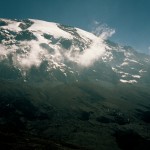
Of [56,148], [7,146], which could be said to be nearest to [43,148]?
[56,148]

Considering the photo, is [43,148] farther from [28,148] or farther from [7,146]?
[7,146]

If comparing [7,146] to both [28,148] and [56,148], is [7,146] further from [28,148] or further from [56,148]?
[56,148]

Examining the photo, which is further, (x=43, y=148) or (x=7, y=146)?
(x=43, y=148)

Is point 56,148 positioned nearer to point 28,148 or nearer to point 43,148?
point 43,148

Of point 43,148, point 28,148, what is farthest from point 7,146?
point 43,148

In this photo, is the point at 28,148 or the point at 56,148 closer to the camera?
the point at 28,148

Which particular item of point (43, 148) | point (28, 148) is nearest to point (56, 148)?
point (43, 148)

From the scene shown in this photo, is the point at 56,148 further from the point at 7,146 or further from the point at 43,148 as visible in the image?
the point at 7,146
